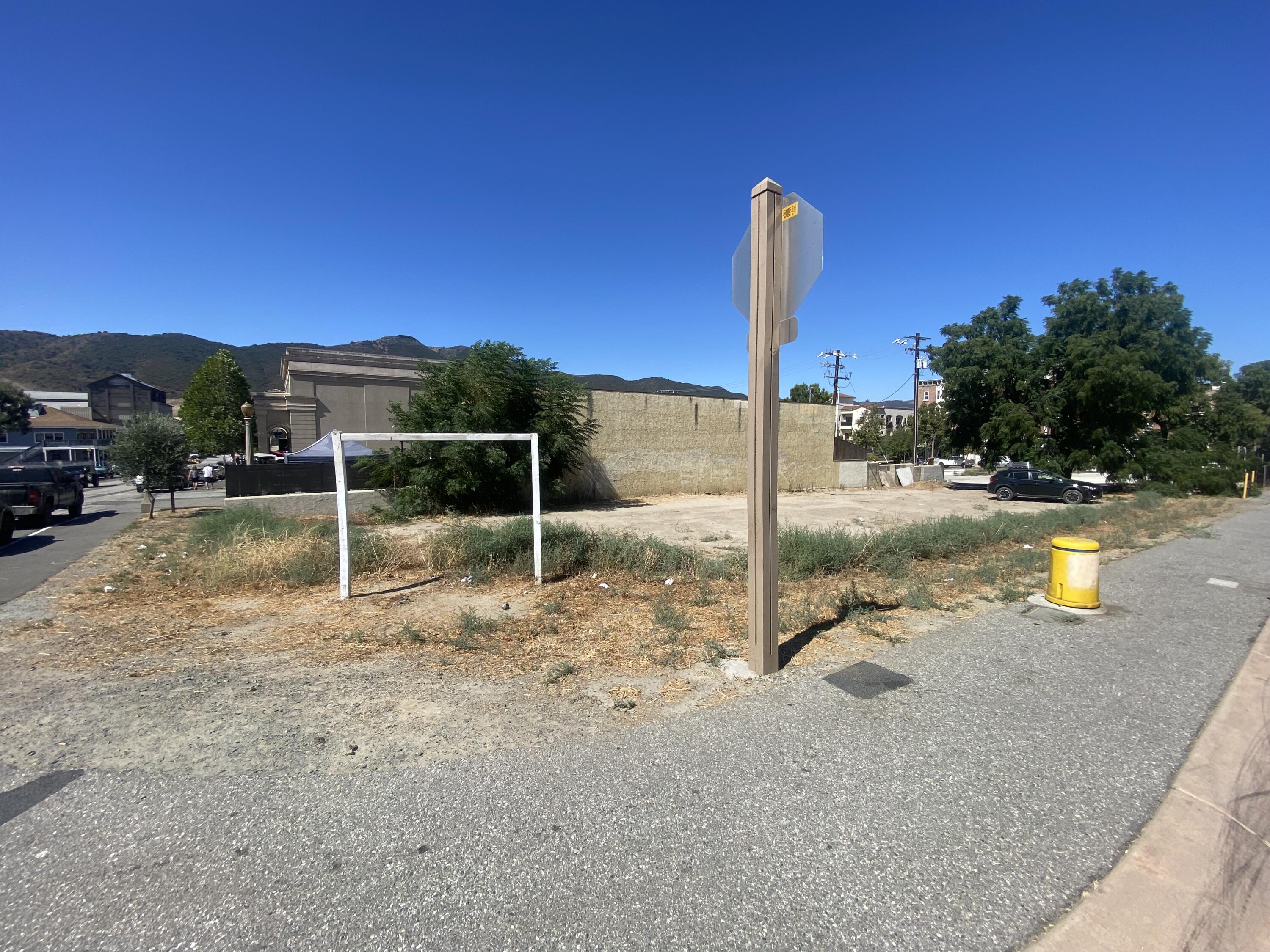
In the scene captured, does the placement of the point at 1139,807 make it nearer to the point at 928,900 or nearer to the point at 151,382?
the point at 928,900

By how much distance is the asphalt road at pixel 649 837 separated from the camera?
2.09 meters

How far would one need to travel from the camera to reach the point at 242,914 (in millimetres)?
2135

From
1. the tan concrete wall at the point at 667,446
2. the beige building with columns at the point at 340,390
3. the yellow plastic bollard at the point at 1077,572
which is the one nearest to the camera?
the yellow plastic bollard at the point at 1077,572

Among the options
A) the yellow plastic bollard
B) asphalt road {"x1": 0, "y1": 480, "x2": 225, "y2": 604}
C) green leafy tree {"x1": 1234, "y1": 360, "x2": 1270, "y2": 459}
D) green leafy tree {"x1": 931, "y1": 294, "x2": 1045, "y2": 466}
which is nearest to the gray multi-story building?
asphalt road {"x1": 0, "y1": 480, "x2": 225, "y2": 604}

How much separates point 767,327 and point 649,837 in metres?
3.29

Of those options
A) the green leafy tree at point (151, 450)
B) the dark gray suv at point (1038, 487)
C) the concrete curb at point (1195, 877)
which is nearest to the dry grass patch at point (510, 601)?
the concrete curb at point (1195, 877)

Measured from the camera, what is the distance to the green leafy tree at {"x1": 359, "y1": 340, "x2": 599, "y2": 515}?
16.8 metres

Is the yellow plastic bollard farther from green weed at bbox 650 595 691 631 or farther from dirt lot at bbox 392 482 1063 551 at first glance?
dirt lot at bbox 392 482 1063 551

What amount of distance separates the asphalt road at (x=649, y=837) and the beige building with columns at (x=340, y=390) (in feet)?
125

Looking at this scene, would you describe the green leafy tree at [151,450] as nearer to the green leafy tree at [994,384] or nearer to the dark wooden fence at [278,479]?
the dark wooden fence at [278,479]

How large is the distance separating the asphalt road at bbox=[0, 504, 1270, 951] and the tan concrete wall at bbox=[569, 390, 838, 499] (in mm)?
19323

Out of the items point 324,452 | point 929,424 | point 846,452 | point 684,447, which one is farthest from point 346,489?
point 929,424

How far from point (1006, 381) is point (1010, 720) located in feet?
115

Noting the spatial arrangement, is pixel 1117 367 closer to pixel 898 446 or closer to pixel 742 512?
pixel 742 512
